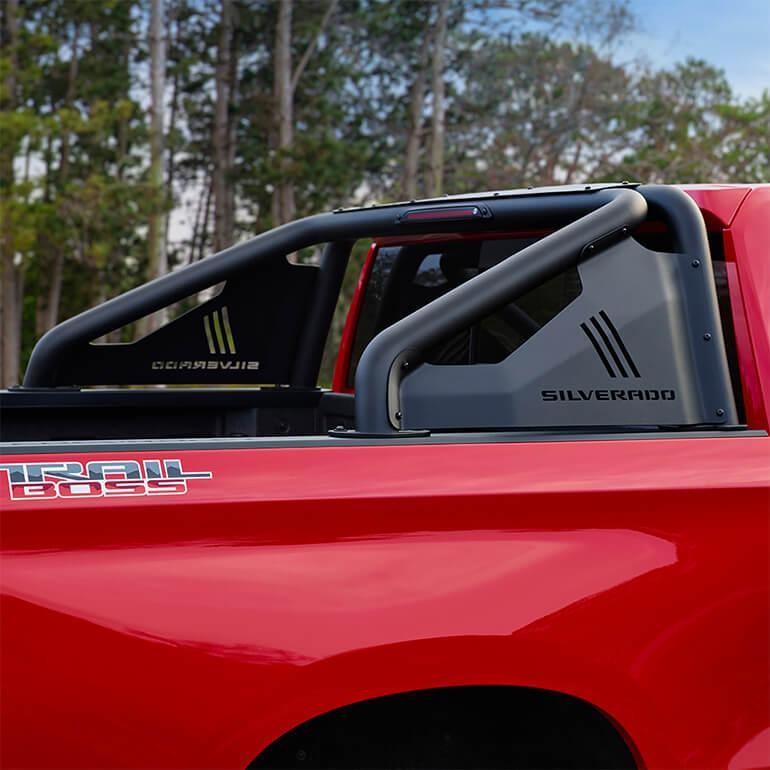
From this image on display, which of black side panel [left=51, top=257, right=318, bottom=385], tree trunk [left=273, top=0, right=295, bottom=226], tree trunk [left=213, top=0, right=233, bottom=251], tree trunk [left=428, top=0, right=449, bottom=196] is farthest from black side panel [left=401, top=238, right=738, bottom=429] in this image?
tree trunk [left=213, top=0, right=233, bottom=251]

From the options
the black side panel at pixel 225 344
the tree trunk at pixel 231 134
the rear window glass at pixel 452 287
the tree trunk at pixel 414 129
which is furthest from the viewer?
the tree trunk at pixel 231 134

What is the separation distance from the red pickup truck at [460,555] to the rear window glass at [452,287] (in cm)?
60

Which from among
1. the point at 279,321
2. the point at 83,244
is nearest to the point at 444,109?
the point at 83,244

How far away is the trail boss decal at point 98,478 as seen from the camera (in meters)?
2.10

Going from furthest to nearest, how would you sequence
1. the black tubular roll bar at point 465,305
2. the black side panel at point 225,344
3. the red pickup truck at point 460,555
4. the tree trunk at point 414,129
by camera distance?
the tree trunk at point 414,129
the black side panel at point 225,344
the black tubular roll bar at point 465,305
the red pickup truck at point 460,555

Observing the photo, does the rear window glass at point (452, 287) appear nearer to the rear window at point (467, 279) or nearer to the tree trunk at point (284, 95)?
the rear window at point (467, 279)

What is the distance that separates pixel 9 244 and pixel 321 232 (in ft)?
85.0

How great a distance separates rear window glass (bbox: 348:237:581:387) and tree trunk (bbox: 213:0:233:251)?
36.8m

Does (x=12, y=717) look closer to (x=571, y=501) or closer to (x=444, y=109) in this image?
(x=571, y=501)

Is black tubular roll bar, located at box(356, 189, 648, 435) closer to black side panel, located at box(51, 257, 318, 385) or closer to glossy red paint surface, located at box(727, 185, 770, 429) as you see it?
glossy red paint surface, located at box(727, 185, 770, 429)

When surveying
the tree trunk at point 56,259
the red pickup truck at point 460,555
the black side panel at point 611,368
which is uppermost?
the tree trunk at point 56,259

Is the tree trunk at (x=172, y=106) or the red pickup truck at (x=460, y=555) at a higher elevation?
the tree trunk at (x=172, y=106)

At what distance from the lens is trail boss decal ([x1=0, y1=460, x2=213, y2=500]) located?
2098 millimetres

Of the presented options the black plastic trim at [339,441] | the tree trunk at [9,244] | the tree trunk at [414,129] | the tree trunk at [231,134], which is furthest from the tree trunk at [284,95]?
the black plastic trim at [339,441]
